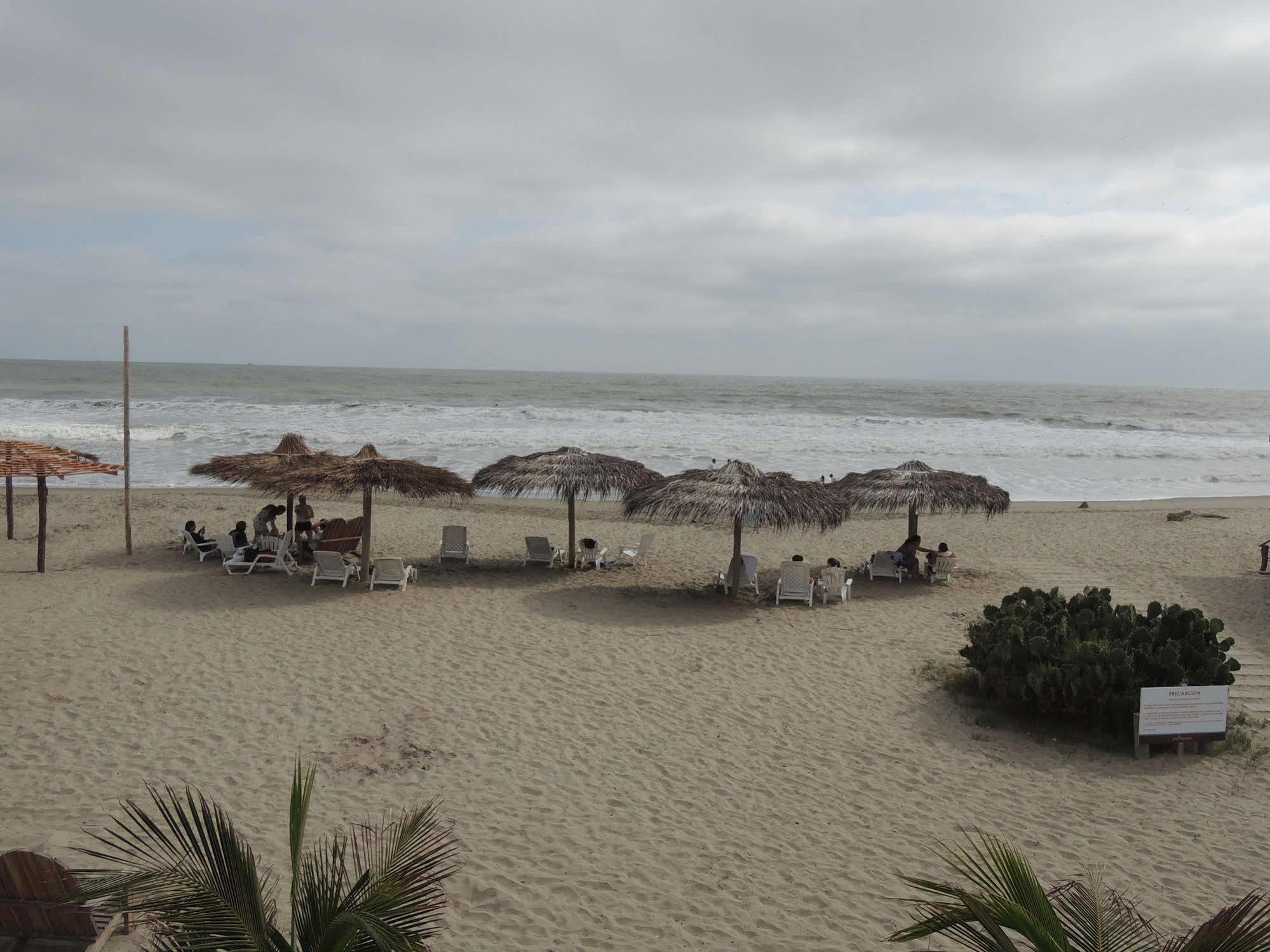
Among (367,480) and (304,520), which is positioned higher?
(367,480)

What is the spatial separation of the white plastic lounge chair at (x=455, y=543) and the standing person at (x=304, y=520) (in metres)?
1.95

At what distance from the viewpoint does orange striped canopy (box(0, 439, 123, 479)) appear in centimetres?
1126

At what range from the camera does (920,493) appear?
12328mm

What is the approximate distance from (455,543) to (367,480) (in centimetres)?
246

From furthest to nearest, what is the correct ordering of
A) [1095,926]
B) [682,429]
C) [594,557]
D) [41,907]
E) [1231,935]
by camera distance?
[682,429] < [594,557] < [41,907] < [1095,926] < [1231,935]

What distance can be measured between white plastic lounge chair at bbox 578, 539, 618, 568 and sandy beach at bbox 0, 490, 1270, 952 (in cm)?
73

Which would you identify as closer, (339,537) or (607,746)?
(607,746)

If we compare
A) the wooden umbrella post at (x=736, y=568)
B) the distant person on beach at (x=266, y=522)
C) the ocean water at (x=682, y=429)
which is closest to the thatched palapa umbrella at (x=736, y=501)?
the wooden umbrella post at (x=736, y=568)

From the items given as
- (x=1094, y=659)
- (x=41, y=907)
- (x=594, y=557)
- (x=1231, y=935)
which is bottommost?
(x=41, y=907)

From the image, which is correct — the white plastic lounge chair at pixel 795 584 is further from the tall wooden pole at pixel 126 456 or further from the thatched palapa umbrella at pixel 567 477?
the tall wooden pole at pixel 126 456

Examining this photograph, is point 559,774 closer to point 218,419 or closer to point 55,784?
point 55,784

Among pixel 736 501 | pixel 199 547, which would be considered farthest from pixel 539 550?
pixel 199 547

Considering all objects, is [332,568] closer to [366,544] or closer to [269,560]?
[366,544]

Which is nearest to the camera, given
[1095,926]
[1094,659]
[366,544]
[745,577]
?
[1095,926]
